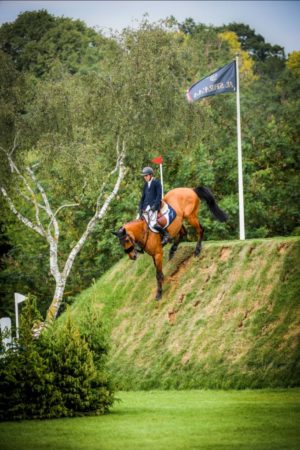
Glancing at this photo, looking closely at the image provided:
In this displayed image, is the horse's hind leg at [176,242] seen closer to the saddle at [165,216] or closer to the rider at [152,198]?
the saddle at [165,216]

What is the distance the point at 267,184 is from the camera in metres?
43.2

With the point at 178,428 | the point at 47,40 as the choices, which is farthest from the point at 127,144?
the point at 47,40

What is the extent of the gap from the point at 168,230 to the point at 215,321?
3380mm

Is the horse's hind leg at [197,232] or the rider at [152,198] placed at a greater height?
the rider at [152,198]

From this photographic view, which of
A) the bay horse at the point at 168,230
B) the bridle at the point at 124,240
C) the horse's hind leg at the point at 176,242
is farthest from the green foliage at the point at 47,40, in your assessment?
the bridle at the point at 124,240

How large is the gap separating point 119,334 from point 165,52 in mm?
13684

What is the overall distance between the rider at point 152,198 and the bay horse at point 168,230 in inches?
7.4

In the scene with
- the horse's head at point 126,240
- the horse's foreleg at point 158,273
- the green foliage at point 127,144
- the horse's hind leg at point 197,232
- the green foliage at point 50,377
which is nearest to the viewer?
the green foliage at point 50,377

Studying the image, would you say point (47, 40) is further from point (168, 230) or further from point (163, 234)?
point (163, 234)

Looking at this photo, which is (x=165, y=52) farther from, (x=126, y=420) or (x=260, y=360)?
(x=126, y=420)

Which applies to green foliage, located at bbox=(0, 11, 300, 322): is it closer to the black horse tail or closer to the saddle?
the black horse tail

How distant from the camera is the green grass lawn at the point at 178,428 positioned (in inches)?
536

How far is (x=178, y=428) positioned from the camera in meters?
14.9

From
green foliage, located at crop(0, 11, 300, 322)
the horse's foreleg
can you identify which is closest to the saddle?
the horse's foreleg
